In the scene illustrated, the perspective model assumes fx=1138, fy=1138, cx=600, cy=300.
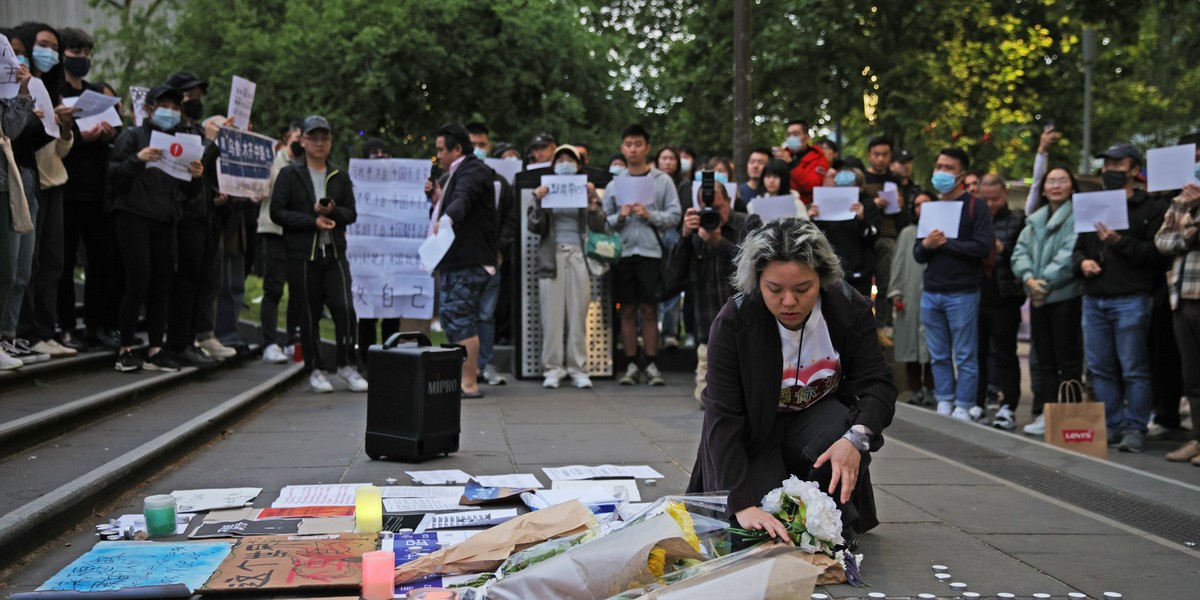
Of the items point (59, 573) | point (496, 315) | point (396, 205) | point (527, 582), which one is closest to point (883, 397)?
point (527, 582)

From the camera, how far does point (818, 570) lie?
11.8 ft

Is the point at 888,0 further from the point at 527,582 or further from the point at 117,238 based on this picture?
the point at 527,582

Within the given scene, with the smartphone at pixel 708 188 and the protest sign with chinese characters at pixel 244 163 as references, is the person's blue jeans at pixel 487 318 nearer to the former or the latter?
the protest sign with chinese characters at pixel 244 163

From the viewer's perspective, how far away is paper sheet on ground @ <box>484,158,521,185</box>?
11.6m

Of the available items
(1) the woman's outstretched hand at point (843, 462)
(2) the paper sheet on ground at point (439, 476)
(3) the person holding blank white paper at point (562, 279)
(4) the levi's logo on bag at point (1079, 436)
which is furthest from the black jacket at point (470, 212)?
(1) the woman's outstretched hand at point (843, 462)

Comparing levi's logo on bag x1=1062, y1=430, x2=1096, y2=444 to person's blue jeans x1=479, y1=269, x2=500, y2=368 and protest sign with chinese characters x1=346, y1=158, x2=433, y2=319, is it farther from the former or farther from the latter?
protest sign with chinese characters x1=346, y1=158, x2=433, y2=319

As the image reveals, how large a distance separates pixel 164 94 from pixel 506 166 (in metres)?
3.65

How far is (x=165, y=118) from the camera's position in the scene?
352 inches

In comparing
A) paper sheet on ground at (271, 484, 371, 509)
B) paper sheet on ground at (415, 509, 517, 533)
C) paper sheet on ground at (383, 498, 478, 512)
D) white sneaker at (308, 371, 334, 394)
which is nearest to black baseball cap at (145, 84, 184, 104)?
white sneaker at (308, 371, 334, 394)

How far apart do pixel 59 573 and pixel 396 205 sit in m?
7.17

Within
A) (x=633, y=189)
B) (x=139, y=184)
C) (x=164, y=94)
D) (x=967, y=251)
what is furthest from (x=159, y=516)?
(x=967, y=251)

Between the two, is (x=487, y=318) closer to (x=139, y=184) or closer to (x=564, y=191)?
(x=564, y=191)

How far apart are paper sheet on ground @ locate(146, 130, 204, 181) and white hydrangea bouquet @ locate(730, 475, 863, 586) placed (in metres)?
6.16

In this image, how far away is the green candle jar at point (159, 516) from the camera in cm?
486
